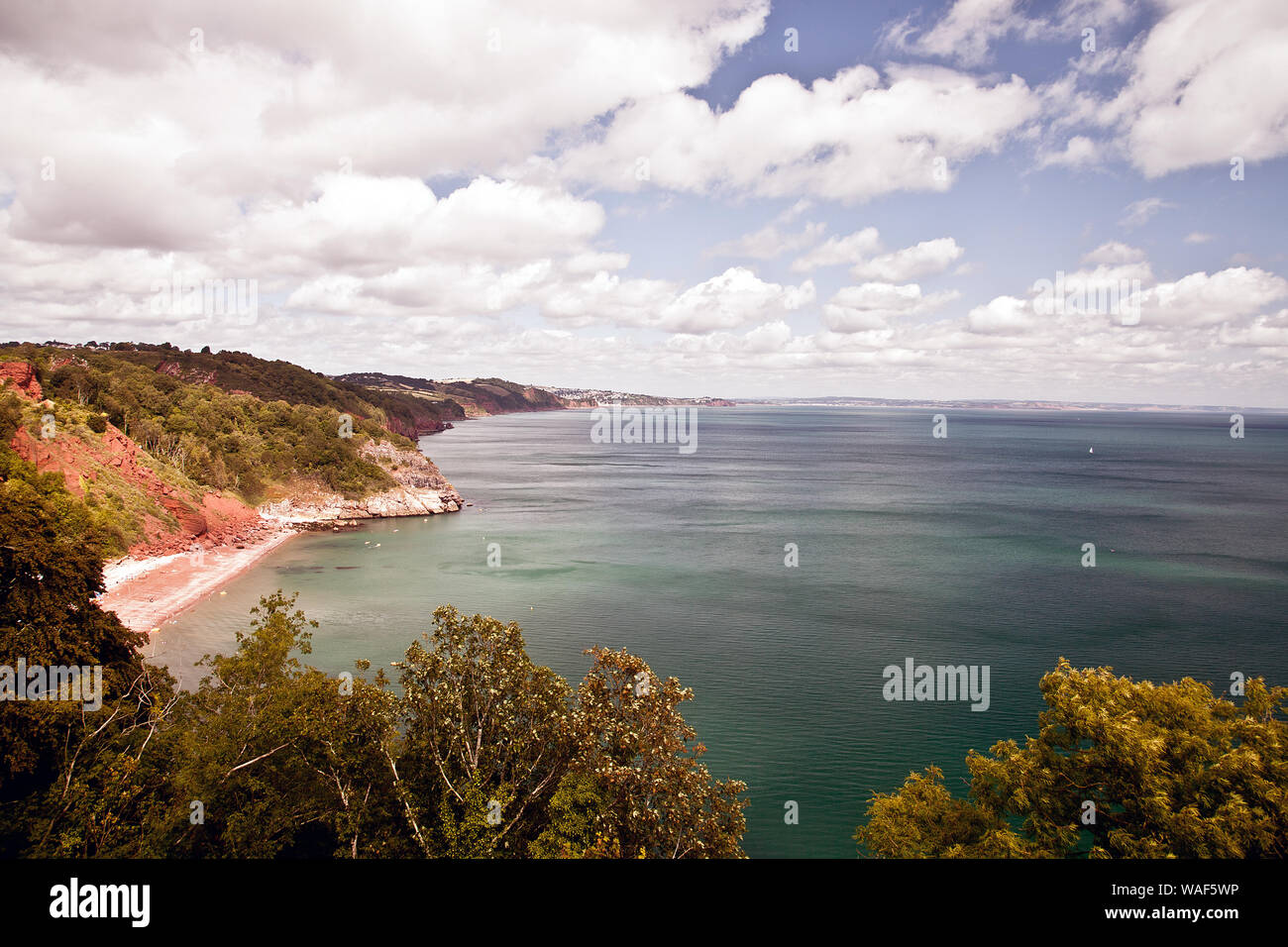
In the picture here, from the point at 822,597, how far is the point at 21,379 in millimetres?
65697

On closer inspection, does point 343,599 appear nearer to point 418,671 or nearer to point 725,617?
point 725,617

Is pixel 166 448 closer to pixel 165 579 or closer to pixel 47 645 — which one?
pixel 165 579

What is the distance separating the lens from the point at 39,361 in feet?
219

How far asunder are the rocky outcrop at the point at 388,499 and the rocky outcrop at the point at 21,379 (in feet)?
67.9

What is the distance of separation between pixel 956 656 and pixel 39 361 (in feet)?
274
